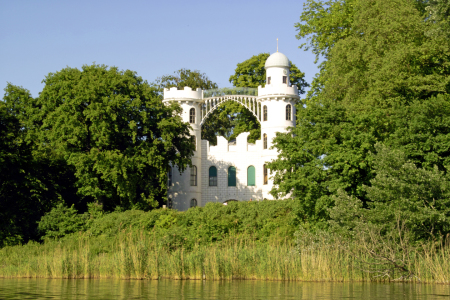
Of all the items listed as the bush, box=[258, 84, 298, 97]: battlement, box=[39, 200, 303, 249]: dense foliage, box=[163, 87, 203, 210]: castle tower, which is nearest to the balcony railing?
box=[163, 87, 203, 210]: castle tower

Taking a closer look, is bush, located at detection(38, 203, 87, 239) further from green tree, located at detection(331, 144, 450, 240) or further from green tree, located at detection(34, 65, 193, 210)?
green tree, located at detection(331, 144, 450, 240)

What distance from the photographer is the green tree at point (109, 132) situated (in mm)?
38375

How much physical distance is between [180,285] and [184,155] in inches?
A: 1021

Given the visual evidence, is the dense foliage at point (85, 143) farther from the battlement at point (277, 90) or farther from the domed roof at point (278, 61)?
the domed roof at point (278, 61)

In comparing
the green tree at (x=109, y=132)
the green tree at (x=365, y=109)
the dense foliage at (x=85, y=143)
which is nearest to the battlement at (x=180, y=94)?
the dense foliage at (x=85, y=143)

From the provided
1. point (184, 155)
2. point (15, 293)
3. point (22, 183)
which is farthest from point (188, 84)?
point (15, 293)

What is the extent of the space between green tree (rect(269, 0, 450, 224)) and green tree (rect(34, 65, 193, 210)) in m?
12.0

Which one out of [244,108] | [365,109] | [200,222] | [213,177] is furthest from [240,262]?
[244,108]

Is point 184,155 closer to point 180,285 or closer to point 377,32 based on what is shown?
point 377,32

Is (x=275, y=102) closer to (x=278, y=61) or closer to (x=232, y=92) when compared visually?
→ (x=278, y=61)

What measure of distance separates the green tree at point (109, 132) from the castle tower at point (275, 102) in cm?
1137

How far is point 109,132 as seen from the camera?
3934 centimetres

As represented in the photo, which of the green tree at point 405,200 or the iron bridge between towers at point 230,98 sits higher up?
the iron bridge between towers at point 230,98

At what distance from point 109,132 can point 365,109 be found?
16934 millimetres
